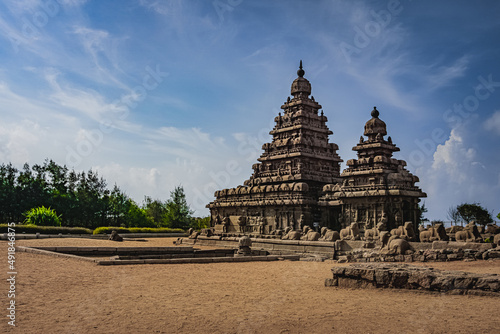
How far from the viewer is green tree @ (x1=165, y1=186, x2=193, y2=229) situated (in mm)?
57750

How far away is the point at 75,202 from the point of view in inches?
1960

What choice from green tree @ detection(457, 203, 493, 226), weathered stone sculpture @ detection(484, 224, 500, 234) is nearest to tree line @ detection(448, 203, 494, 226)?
green tree @ detection(457, 203, 493, 226)

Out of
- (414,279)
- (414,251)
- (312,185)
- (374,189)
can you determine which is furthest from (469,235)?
(312,185)

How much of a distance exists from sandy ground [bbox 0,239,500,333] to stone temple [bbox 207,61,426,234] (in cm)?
1824

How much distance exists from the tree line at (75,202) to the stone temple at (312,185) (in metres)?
16.3

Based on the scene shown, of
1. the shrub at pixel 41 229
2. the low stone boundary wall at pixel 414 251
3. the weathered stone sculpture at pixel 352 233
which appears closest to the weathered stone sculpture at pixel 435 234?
the low stone boundary wall at pixel 414 251

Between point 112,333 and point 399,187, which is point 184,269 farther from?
point 399,187

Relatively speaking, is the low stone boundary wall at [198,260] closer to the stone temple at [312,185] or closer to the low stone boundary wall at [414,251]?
the low stone boundary wall at [414,251]

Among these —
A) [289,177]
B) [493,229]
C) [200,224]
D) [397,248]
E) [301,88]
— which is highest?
[301,88]

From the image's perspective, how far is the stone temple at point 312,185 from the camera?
2988cm

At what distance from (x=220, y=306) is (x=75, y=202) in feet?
148

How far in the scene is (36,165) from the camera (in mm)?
52625

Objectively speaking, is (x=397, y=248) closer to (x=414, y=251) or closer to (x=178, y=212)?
(x=414, y=251)

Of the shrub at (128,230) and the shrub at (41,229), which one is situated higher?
the shrub at (128,230)
